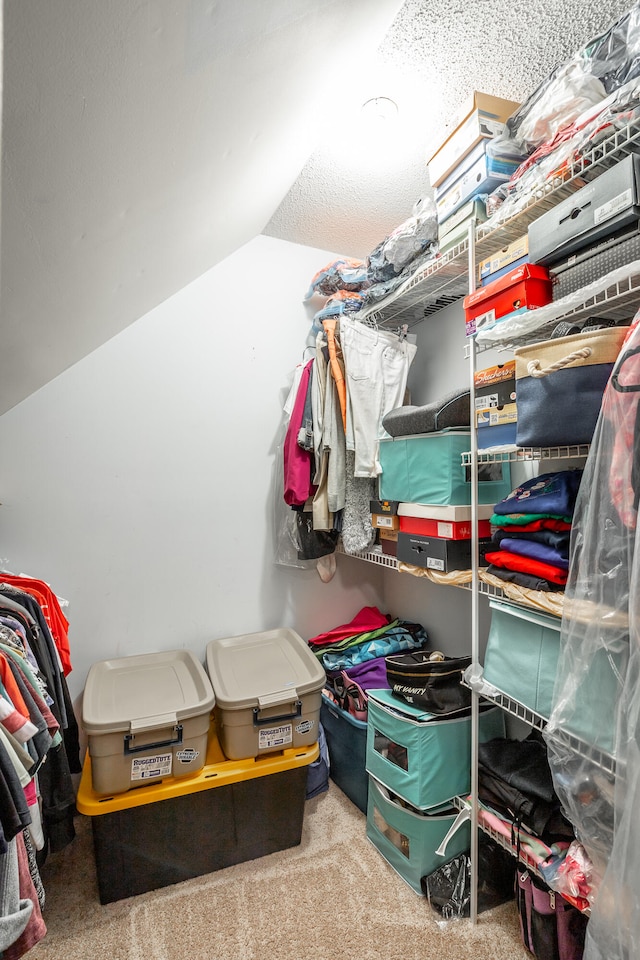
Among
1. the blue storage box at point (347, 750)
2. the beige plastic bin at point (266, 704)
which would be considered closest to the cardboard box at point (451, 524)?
the beige plastic bin at point (266, 704)

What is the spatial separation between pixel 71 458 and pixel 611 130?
204 centimetres

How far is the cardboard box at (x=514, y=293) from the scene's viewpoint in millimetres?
1245

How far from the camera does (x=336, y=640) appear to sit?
235 centimetres

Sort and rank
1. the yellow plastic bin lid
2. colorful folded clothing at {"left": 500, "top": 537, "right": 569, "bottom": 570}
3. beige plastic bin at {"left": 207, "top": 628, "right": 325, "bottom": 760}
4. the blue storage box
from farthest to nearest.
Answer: the blue storage box, beige plastic bin at {"left": 207, "top": 628, "right": 325, "bottom": 760}, the yellow plastic bin lid, colorful folded clothing at {"left": 500, "top": 537, "right": 569, "bottom": 570}

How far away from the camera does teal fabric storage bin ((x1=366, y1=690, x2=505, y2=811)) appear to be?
59.2 inches

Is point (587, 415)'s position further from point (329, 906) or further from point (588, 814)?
point (329, 906)

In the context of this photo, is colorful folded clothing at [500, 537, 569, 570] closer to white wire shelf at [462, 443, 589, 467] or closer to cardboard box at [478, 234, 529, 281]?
white wire shelf at [462, 443, 589, 467]

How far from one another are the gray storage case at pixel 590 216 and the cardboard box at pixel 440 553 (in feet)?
2.74

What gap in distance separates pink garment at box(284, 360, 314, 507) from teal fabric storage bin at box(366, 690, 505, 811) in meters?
0.88

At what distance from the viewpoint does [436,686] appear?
1.57 m

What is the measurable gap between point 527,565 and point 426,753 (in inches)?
28.1

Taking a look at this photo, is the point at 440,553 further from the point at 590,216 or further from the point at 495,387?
the point at 590,216

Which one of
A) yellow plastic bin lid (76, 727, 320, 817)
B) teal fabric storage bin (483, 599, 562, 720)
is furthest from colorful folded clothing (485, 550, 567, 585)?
yellow plastic bin lid (76, 727, 320, 817)

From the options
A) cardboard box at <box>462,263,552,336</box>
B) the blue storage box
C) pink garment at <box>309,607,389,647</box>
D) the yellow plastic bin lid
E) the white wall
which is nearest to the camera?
cardboard box at <box>462,263,552,336</box>
